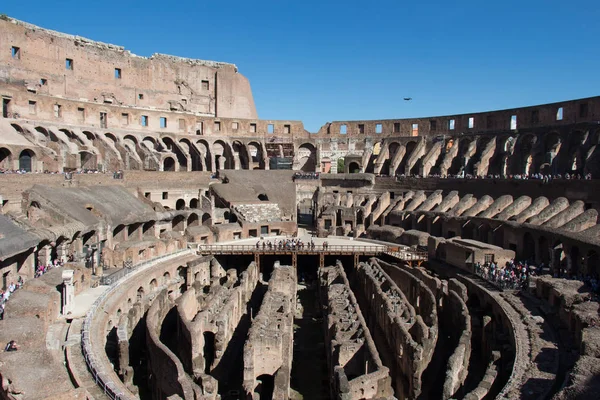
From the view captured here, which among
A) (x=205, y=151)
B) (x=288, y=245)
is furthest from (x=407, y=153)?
(x=288, y=245)

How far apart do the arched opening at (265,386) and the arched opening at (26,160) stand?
78.9 ft

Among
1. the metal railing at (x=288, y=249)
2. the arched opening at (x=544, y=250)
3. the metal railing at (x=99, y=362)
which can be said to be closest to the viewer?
the metal railing at (x=99, y=362)

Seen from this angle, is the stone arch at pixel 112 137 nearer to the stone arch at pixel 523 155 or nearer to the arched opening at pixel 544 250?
the stone arch at pixel 523 155

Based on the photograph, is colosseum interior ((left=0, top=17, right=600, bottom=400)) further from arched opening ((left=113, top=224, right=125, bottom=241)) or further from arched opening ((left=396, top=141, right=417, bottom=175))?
arched opening ((left=396, top=141, right=417, bottom=175))

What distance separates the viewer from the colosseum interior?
49.2 ft

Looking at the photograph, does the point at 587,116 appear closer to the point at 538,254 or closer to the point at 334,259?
the point at 538,254

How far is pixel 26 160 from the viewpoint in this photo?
32.8 metres

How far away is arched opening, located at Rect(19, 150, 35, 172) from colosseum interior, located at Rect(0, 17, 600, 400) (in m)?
0.17

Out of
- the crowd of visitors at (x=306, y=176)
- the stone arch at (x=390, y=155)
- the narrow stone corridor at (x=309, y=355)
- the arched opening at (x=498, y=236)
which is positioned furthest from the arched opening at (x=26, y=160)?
the arched opening at (x=498, y=236)

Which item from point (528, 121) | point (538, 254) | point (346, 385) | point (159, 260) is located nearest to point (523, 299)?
point (538, 254)

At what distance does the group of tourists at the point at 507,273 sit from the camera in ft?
72.9

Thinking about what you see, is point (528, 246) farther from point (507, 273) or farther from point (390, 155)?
point (390, 155)

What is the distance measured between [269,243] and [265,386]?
17001 mm

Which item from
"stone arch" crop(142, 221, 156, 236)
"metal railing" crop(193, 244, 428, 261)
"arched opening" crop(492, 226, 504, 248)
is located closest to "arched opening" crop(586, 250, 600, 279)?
"arched opening" crop(492, 226, 504, 248)
